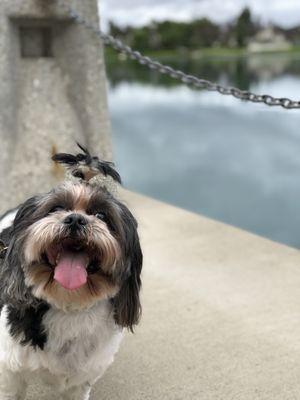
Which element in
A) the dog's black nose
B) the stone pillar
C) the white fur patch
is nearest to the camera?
the dog's black nose

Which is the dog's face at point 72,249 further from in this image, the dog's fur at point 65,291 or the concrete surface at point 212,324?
the concrete surface at point 212,324

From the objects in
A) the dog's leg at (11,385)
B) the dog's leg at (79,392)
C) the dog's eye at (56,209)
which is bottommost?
the dog's leg at (79,392)

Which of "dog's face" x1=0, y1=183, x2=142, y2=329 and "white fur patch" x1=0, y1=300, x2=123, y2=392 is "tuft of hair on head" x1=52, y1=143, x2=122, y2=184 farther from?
"white fur patch" x1=0, y1=300, x2=123, y2=392

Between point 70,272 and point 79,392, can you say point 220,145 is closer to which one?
point 79,392

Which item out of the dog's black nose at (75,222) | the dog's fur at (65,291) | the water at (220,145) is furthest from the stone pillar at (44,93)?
the dog's black nose at (75,222)

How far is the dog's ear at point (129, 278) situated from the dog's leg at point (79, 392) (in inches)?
13.4

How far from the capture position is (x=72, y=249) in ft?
7.12

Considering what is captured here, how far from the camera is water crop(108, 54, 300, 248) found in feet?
20.9

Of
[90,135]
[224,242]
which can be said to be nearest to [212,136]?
[90,135]

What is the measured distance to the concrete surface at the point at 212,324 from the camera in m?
2.77

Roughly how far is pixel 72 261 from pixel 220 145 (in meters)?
5.60

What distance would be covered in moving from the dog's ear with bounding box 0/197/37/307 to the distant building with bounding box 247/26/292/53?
18.9 feet

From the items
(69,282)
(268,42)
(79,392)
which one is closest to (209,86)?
(69,282)

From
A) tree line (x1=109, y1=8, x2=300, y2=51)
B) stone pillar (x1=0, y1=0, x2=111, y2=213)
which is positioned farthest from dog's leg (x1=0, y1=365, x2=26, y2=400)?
tree line (x1=109, y1=8, x2=300, y2=51)
